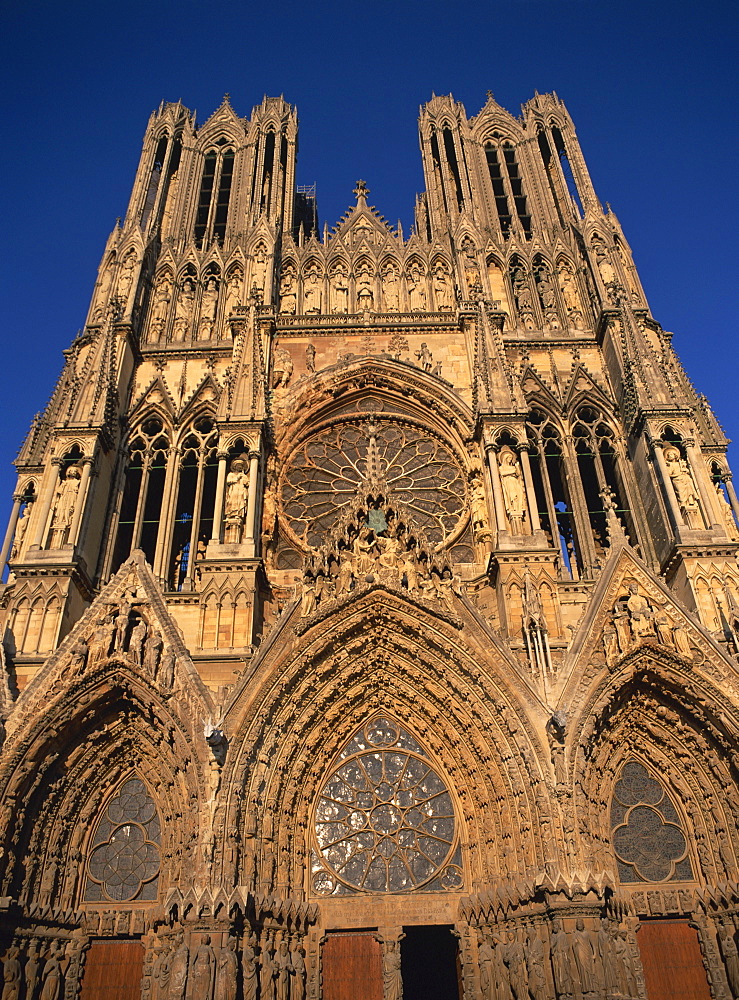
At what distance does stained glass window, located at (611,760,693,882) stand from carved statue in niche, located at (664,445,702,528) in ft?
14.7

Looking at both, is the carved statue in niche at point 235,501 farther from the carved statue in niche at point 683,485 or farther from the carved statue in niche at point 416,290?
the carved statue in niche at point 683,485

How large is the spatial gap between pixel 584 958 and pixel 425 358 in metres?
12.2

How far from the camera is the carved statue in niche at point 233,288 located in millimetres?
20000

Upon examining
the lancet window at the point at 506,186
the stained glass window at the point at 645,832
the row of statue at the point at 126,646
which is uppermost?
the lancet window at the point at 506,186

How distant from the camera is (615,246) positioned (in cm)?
2045

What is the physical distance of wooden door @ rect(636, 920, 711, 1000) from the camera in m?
11.5

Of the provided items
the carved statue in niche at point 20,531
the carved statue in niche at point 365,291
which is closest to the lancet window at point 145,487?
the carved statue in niche at point 20,531

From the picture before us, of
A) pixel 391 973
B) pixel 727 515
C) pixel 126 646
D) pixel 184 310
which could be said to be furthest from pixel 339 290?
pixel 391 973

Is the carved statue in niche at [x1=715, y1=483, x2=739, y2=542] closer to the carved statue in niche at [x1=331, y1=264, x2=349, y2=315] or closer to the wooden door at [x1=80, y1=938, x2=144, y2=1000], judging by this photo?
the carved statue in niche at [x1=331, y1=264, x2=349, y2=315]

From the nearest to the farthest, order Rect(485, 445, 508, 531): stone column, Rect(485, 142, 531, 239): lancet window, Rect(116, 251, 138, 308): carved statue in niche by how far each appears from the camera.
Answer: Rect(485, 445, 508, 531): stone column → Rect(116, 251, 138, 308): carved statue in niche → Rect(485, 142, 531, 239): lancet window

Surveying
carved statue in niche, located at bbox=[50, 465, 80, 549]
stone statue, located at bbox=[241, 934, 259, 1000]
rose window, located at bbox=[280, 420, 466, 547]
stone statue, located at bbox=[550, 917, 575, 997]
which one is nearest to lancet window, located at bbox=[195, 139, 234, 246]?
rose window, located at bbox=[280, 420, 466, 547]

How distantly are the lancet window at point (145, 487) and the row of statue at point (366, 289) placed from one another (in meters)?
4.46

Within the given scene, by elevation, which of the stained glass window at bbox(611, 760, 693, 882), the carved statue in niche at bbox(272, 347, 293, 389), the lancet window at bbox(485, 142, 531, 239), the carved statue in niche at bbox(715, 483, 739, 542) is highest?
the lancet window at bbox(485, 142, 531, 239)

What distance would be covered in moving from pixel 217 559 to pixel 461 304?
352 inches
